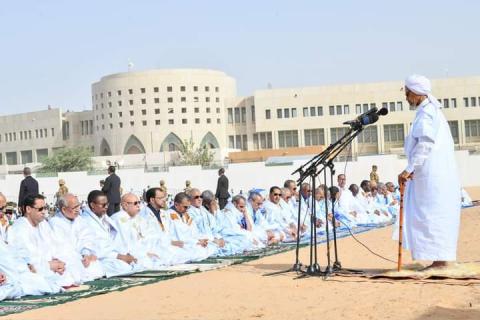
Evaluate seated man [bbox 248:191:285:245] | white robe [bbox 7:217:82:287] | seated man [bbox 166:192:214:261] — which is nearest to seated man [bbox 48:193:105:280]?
white robe [bbox 7:217:82:287]

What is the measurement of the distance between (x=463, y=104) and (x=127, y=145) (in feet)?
114

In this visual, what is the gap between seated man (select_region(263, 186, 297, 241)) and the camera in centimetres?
1535

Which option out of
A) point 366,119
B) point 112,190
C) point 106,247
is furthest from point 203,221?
point 112,190

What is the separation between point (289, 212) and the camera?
53.0 feet

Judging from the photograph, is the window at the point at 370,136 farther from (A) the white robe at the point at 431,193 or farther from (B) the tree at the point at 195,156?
(A) the white robe at the point at 431,193

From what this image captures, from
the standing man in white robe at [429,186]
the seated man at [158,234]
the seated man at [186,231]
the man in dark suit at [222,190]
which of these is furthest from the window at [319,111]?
the standing man in white robe at [429,186]

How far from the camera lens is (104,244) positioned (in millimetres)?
10609

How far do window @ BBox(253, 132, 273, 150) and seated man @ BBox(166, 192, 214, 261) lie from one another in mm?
70709

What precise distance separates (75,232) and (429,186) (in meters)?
4.32

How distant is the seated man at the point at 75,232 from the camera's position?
10.2m

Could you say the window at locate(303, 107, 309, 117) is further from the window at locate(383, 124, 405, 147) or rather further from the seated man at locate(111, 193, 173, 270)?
the seated man at locate(111, 193, 173, 270)

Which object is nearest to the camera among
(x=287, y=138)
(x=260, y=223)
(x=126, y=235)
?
(x=126, y=235)

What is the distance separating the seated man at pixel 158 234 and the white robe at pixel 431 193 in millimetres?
3869

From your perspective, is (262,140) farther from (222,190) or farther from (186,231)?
(186,231)
